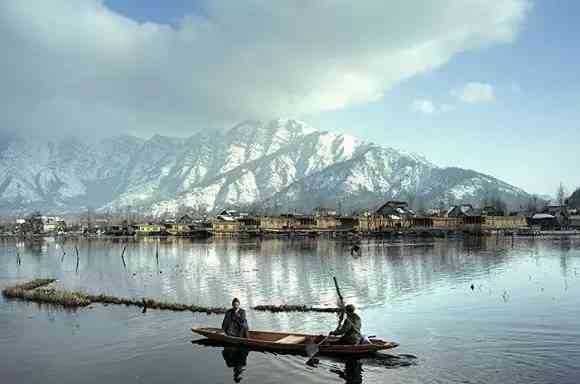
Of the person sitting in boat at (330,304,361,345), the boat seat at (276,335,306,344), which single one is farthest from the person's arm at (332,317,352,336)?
the boat seat at (276,335,306,344)

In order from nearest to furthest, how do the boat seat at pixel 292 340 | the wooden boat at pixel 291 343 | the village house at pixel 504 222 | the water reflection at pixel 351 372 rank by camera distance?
the water reflection at pixel 351 372 → the wooden boat at pixel 291 343 → the boat seat at pixel 292 340 → the village house at pixel 504 222

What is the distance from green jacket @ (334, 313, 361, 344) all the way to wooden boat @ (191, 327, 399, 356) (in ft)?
1.32

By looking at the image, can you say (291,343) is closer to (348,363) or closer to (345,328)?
(345,328)

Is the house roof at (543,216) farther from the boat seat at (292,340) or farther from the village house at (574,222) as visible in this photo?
the boat seat at (292,340)

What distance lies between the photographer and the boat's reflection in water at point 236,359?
2255cm

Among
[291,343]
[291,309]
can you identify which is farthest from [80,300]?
[291,343]

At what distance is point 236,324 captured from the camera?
26297 millimetres

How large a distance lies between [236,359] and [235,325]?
213cm

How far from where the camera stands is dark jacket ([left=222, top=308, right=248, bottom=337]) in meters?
26.1

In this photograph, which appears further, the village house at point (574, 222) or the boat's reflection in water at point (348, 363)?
the village house at point (574, 222)

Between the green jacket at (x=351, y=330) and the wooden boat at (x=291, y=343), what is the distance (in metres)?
0.40

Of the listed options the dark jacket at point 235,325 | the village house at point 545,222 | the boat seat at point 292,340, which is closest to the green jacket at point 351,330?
the boat seat at point 292,340

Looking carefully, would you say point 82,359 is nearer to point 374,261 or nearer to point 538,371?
point 538,371

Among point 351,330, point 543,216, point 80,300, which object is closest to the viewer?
point 351,330
